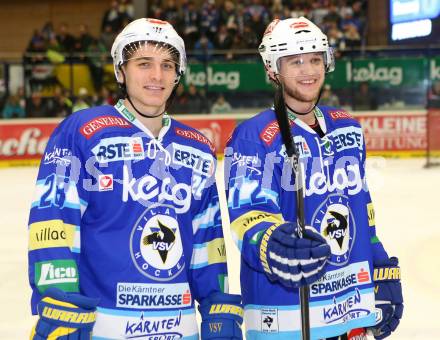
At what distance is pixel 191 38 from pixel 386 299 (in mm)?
14218

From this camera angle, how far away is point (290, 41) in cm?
311

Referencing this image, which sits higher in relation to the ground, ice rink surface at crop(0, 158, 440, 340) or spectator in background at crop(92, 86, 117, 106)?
spectator in background at crop(92, 86, 117, 106)

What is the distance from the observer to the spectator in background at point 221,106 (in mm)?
14578

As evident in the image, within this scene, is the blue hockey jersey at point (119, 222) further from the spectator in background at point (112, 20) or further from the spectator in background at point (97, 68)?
the spectator in background at point (112, 20)

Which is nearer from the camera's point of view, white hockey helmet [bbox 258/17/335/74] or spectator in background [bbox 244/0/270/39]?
white hockey helmet [bbox 258/17/335/74]

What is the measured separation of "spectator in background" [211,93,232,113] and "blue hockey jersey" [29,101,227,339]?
11704 millimetres

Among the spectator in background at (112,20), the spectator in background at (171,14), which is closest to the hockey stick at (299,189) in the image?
the spectator in background at (171,14)

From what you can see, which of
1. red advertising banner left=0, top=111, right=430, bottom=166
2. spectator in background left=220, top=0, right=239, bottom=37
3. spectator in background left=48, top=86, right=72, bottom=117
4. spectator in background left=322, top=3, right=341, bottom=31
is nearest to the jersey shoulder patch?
red advertising banner left=0, top=111, right=430, bottom=166

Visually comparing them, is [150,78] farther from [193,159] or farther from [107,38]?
[107,38]

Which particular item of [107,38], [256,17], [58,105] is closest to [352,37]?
[256,17]

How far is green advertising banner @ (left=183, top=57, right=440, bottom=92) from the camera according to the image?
14.4 meters

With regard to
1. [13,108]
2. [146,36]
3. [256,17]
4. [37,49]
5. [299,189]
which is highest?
[256,17]

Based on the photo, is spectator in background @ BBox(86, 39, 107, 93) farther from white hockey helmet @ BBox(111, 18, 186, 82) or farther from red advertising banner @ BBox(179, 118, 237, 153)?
white hockey helmet @ BBox(111, 18, 186, 82)

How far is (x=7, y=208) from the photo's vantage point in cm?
952
